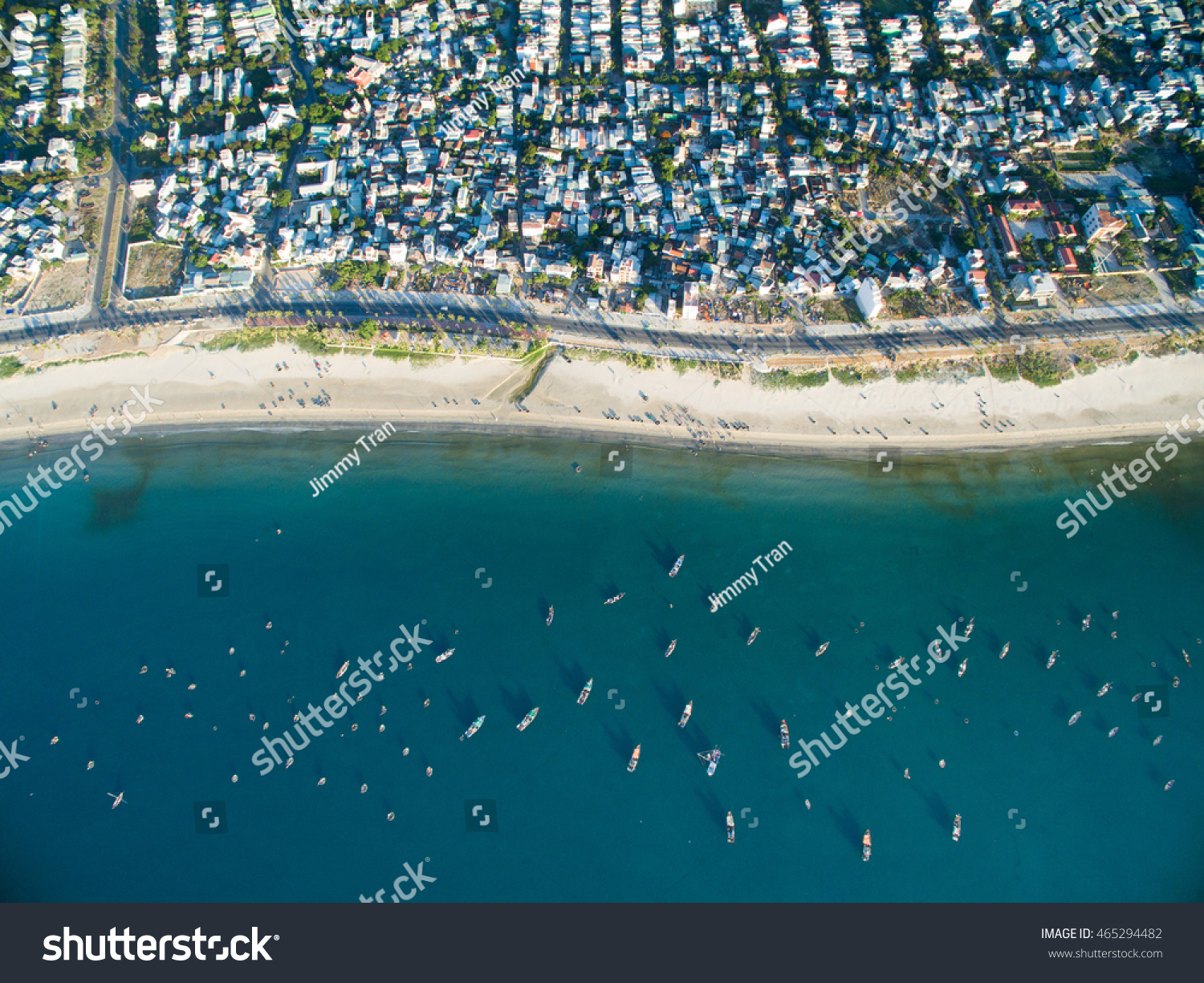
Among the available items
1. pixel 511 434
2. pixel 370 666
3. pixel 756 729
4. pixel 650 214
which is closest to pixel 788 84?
pixel 650 214

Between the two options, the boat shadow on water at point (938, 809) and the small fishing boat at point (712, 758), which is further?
the small fishing boat at point (712, 758)

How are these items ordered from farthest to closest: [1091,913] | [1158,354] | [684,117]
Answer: [684,117] < [1158,354] < [1091,913]

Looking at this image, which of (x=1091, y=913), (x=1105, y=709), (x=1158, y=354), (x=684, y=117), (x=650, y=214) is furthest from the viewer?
(x=684, y=117)

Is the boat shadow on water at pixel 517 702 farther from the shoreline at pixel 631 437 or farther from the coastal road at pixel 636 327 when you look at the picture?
the coastal road at pixel 636 327

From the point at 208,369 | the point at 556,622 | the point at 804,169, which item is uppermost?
the point at 804,169

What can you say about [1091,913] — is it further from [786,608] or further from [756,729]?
[786,608]

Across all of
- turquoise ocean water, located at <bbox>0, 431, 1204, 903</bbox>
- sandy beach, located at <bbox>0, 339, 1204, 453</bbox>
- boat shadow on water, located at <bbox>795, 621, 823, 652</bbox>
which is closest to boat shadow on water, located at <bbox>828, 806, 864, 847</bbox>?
turquoise ocean water, located at <bbox>0, 431, 1204, 903</bbox>

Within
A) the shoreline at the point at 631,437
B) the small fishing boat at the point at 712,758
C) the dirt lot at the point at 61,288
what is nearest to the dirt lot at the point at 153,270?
the dirt lot at the point at 61,288
